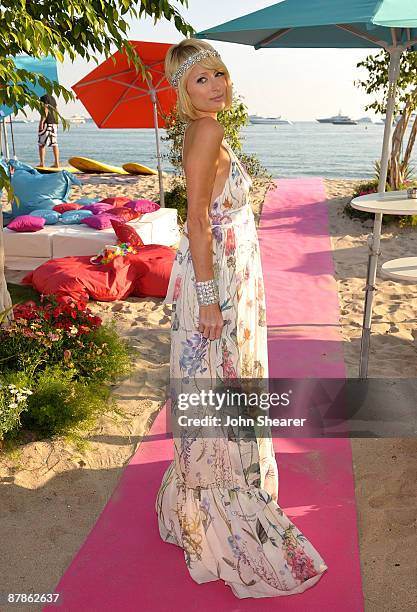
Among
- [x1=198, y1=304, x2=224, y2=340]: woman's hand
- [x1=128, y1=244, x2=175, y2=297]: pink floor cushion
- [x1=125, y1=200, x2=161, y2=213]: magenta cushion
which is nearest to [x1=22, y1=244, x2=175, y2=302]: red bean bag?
[x1=128, y1=244, x2=175, y2=297]: pink floor cushion

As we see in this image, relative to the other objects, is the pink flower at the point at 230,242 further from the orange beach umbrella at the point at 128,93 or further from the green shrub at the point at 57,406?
the orange beach umbrella at the point at 128,93

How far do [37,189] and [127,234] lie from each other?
3.34 meters

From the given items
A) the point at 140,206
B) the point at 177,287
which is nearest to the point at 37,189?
the point at 140,206

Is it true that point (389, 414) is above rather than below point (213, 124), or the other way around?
below

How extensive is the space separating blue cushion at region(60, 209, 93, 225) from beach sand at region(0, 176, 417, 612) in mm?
3063

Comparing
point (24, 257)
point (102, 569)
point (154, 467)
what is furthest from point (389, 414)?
point (24, 257)

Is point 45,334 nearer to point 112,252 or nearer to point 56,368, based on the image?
point 56,368

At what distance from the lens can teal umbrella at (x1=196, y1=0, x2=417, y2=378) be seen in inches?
160

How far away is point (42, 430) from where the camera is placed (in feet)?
14.7

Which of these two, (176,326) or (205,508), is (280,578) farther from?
(176,326)

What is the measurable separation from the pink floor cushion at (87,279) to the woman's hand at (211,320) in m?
4.10

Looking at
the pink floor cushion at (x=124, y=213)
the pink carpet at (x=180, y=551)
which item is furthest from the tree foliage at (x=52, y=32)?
the pink floor cushion at (x=124, y=213)

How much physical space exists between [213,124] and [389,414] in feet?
9.47

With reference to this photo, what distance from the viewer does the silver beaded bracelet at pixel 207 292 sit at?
2.78m
